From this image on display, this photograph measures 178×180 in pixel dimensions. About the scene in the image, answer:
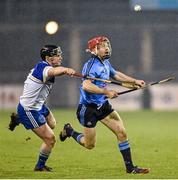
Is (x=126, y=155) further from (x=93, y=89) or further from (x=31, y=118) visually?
(x=31, y=118)

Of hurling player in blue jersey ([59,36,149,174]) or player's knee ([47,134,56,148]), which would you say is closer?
hurling player in blue jersey ([59,36,149,174])

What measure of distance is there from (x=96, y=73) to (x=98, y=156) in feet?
10.1

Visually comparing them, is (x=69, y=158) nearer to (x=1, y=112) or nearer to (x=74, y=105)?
(x=1, y=112)

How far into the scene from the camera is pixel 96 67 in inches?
453

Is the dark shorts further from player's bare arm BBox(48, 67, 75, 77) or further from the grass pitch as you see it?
player's bare arm BBox(48, 67, 75, 77)

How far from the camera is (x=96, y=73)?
11.5 metres

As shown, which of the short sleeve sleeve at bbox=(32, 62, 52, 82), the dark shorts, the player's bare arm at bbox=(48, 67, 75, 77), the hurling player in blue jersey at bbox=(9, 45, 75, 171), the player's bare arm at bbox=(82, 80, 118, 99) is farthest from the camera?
the dark shorts

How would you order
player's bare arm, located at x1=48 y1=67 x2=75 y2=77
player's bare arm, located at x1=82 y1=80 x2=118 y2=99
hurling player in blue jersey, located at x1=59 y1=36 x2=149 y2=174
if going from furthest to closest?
hurling player in blue jersey, located at x1=59 y1=36 x2=149 y2=174 → player's bare arm, located at x1=82 y1=80 x2=118 y2=99 → player's bare arm, located at x1=48 y1=67 x2=75 y2=77

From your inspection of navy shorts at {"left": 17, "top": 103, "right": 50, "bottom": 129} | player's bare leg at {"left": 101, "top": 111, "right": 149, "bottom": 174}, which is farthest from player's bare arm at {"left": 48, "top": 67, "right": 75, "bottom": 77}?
player's bare leg at {"left": 101, "top": 111, "right": 149, "bottom": 174}

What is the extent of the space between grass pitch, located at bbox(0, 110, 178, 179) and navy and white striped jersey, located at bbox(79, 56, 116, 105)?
3.40 feet

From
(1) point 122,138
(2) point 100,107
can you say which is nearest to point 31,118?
(2) point 100,107

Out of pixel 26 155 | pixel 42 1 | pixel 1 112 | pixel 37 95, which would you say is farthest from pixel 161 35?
pixel 37 95

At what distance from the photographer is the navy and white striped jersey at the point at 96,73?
11.5 m

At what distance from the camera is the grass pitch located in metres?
11.5
